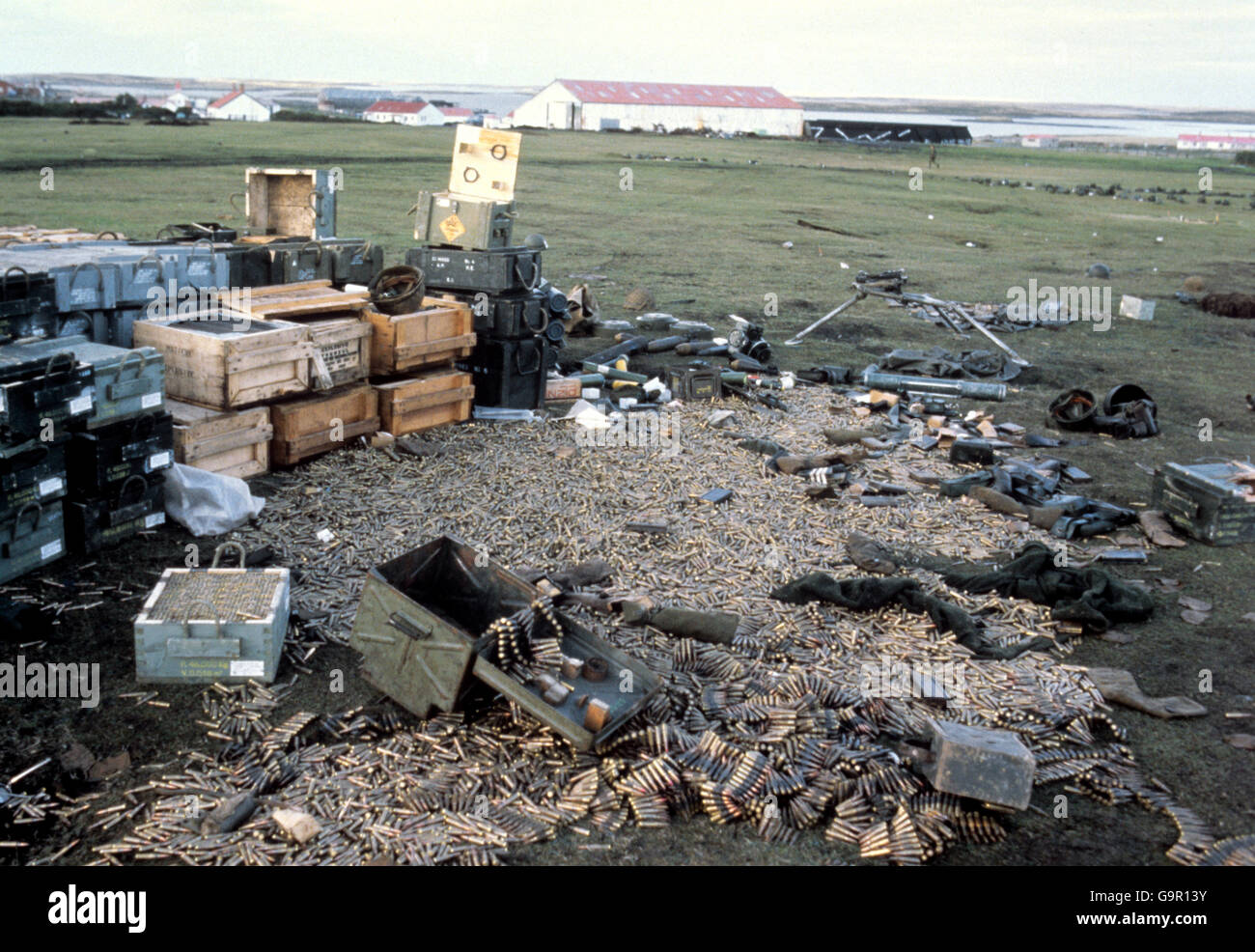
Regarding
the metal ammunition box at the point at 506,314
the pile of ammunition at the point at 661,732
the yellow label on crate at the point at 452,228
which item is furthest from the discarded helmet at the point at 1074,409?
the yellow label on crate at the point at 452,228

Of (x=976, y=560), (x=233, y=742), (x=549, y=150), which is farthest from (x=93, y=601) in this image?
(x=549, y=150)

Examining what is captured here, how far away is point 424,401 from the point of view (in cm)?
1447

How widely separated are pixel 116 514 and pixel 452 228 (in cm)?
741

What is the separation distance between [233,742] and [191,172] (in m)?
41.6

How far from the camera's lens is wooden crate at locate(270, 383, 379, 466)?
41.3 ft

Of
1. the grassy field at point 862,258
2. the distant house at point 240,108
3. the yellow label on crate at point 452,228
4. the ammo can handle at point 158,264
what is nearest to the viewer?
the grassy field at point 862,258

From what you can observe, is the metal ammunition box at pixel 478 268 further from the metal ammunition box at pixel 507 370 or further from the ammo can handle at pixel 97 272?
the ammo can handle at pixel 97 272

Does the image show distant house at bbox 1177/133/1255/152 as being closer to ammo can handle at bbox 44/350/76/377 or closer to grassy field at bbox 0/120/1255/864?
grassy field at bbox 0/120/1255/864

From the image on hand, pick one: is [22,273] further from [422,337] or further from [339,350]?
[422,337]

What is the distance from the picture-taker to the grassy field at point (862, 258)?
7.48 metres

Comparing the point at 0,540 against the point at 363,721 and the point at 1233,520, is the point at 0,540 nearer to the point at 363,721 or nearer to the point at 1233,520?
the point at 363,721

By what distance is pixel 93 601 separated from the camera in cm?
927

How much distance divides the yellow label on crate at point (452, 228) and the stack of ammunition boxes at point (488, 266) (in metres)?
0.01

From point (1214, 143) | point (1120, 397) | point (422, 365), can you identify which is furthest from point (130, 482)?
point (1214, 143)
